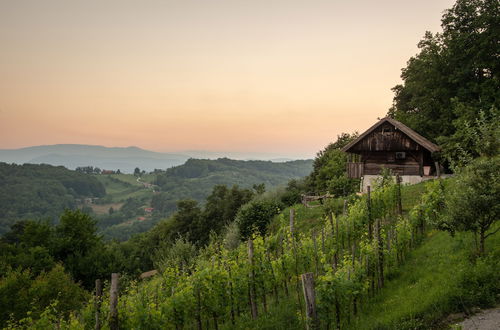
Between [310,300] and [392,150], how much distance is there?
27061 mm

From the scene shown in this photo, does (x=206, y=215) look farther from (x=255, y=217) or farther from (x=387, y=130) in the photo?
(x=387, y=130)

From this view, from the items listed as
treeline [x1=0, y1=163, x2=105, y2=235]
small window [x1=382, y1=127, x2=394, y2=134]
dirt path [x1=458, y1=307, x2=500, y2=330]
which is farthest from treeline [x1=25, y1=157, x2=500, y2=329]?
treeline [x1=0, y1=163, x2=105, y2=235]

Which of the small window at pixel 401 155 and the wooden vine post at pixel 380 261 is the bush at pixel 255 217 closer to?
the small window at pixel 401 155

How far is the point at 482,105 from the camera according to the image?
27.8m

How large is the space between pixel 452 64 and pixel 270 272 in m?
33.0

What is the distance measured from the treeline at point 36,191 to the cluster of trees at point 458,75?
417 ft

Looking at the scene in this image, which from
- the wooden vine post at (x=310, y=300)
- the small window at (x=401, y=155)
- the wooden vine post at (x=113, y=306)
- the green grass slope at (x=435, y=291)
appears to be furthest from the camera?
the small window at (x=401, y=155)

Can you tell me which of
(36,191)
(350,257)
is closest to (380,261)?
(350,257)

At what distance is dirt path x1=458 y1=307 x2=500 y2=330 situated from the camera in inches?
261

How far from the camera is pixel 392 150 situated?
2978 cm

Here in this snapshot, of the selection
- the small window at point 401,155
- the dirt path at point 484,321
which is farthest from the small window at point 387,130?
the dirt path at point 484,321

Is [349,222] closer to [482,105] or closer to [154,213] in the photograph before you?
[482,105]

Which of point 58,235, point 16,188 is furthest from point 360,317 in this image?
point 16,188

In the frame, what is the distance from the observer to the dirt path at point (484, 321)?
662 cm
